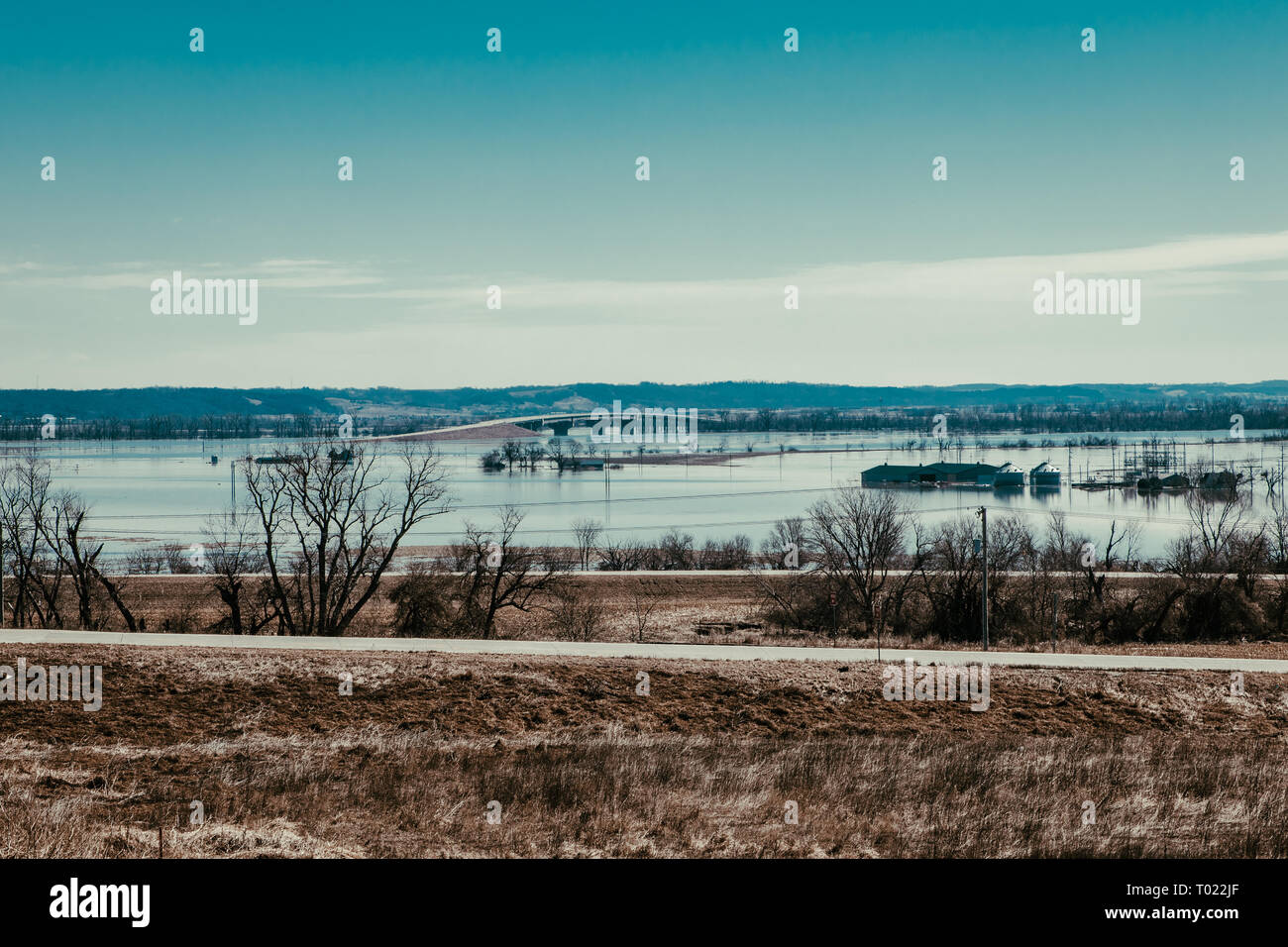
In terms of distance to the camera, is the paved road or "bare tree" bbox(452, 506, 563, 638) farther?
"bare tree" bbox(452, 506, 563, 638)

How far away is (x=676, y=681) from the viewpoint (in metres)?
17.0

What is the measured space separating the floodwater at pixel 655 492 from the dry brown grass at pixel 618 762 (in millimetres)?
43303

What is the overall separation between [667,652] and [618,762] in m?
7.68

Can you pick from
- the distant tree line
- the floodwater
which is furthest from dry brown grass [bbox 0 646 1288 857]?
the distant tree line

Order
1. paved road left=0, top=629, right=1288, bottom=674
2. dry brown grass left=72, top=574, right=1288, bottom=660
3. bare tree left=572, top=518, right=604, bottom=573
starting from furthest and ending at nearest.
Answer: bare tree left=572, top=518, right=604, bottom=573
dry brown grass left=72, top=574, right=1288, bottom=660
paved road left=0, top=629, right=1288, bottom=674

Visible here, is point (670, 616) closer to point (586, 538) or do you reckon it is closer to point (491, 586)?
point (491, 586)

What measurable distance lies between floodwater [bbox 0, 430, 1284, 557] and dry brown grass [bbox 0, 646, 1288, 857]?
142 feet

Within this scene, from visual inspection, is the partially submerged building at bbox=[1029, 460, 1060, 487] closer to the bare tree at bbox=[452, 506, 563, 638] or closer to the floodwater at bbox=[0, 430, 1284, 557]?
the floodwater at bbox=[0, 430, 1284, 557]

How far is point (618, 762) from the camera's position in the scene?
40.6 ft

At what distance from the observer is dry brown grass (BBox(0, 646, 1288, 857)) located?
30.4ft

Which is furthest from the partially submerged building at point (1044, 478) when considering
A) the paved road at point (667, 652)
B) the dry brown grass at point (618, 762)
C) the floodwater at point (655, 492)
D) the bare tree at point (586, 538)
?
the dry brown grass at point (618, 762)

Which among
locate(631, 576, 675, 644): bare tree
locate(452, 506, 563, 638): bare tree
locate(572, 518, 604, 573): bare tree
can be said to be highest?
locate(452, 506, 563, 638): bare tree

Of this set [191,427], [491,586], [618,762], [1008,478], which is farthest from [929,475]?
[191,427]
